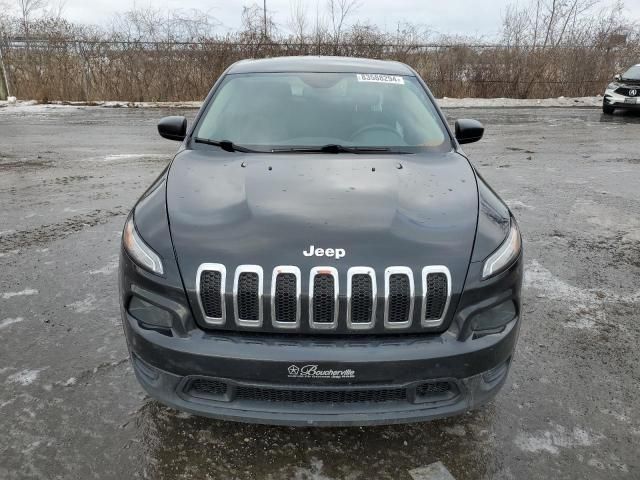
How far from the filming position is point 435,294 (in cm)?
206

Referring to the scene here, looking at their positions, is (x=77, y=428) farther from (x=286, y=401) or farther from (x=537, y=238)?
(x=537, y=238)

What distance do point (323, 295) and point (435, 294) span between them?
0.44m

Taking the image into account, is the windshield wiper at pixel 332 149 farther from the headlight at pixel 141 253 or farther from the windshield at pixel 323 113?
the headlight at pixel 141 253

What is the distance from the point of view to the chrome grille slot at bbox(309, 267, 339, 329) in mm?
2018

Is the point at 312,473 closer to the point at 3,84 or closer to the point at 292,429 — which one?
the point at 292,429

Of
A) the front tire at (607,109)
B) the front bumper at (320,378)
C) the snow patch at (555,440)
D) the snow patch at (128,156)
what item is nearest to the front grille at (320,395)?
the front bumper at (320,378)

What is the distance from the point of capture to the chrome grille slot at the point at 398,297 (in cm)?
203

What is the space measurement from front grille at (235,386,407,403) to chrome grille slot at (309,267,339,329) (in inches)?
11.4

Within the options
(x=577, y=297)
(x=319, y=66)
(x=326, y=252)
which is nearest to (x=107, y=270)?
(x=319, y=66)

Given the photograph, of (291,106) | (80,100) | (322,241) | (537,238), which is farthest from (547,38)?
(322,241)

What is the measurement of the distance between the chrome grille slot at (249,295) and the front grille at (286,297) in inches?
2.6

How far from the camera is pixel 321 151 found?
3.22m

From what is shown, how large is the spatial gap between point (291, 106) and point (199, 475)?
2.37 metres

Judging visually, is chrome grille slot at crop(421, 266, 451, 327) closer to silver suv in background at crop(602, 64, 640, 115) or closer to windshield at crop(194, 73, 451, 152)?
windshield at crop(194, 73, 451, 152)
